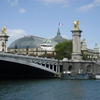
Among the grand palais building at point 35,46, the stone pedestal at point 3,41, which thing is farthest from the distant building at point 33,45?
the stone pedestal at point 3,41

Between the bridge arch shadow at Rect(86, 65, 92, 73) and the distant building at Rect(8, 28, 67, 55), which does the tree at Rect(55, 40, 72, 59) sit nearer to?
the bridge arch shadow at Rect(86, 65, 92, 73)

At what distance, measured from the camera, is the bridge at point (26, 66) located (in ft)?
180

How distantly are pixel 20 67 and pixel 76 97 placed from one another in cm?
3006

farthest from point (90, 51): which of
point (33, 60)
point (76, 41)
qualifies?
point (33, 60)

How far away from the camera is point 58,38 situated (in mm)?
150875

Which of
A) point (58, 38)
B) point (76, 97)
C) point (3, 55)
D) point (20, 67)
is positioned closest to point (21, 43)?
point (58, 38)

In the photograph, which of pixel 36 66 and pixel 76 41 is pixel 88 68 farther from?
A: pixel 36 66

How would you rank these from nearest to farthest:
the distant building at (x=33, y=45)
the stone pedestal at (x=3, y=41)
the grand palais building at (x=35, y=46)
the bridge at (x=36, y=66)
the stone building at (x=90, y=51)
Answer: the bridge at (x=36, y=66) → the stone pedestal at (x=3, y=41) → the grand palais building at (x=35, y=46) → the distant building at (x=33, y=45) → the stone building at (x=90, y=51)

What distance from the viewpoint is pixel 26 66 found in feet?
198

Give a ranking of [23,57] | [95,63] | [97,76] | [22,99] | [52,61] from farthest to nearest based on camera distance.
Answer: [95,63], [52,61], [97,76], [23,57], [22,99]

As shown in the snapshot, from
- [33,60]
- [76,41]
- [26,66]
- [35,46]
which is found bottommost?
[26,66]

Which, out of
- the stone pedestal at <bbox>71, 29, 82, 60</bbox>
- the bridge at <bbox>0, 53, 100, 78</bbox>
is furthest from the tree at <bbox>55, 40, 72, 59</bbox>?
the bridge at <bbox>0, 53, 100, 78</bbox>

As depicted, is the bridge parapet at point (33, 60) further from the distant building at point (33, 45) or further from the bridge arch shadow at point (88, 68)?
the distant building at point (33, 45)

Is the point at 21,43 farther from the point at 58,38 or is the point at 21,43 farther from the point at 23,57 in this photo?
the point at 23,57
